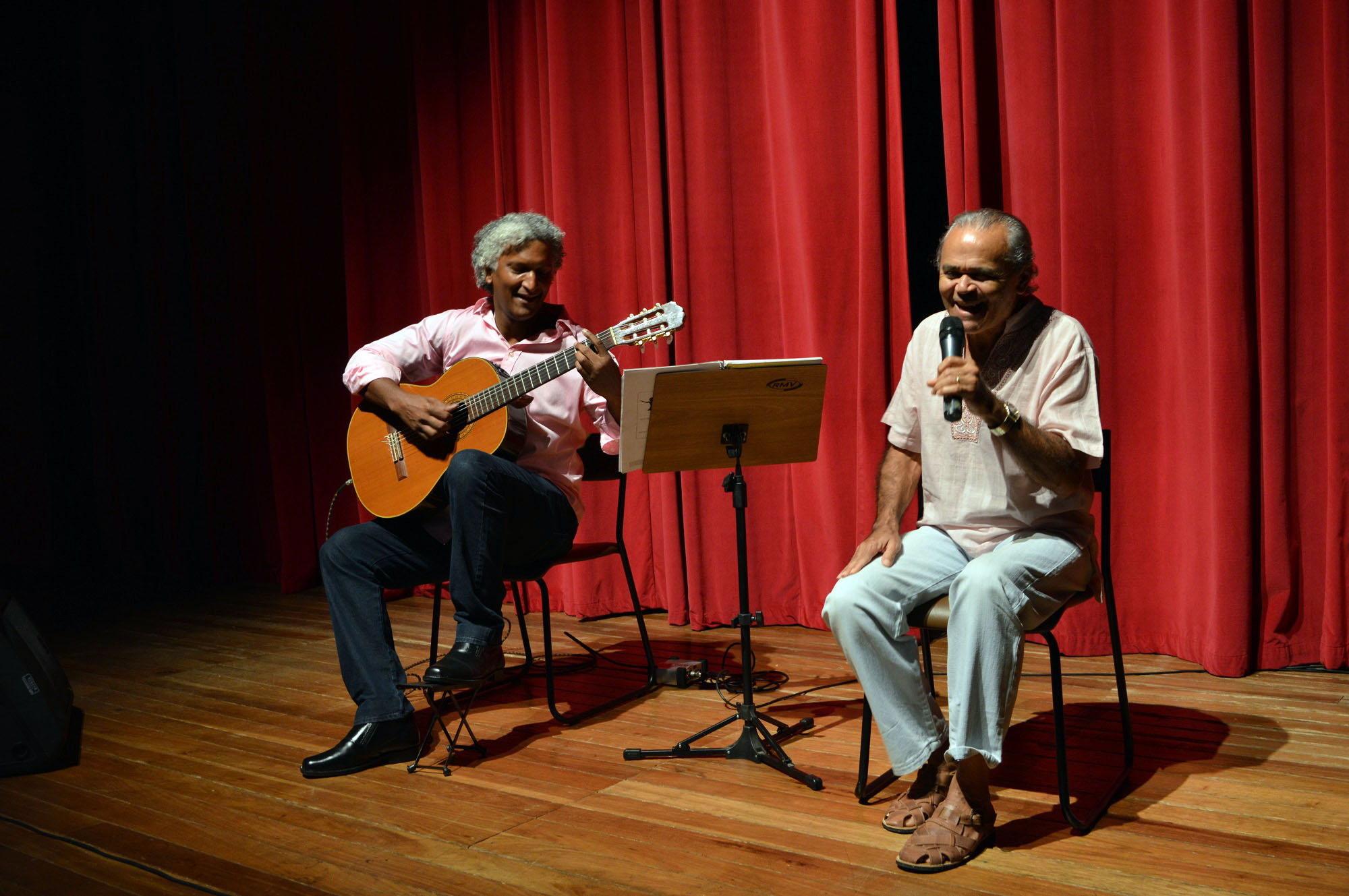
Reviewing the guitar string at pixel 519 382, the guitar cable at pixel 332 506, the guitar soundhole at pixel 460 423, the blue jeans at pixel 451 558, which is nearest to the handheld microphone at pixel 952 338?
the guitar string at pixel 519 382

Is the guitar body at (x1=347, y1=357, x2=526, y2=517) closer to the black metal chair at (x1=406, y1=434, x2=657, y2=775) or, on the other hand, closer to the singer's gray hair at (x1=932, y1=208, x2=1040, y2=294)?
the black metal chair at (x1=406, y1=434, x2=657, y2=775)

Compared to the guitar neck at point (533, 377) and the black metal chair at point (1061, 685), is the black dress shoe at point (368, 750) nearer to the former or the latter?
the guitar neck at point (533, 377)

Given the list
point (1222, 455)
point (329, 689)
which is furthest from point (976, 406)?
point (329, 689)

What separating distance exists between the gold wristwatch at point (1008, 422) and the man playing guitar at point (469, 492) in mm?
980

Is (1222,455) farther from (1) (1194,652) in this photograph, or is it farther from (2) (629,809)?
(2) (629,809)

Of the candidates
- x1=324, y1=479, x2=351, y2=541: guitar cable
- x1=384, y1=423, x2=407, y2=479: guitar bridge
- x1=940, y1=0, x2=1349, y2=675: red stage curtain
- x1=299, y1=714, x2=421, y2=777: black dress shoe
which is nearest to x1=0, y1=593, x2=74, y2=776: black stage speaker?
x1=299, y1=714, x2=421, y2=777: black dress shoe

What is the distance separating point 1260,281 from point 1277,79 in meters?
0.50

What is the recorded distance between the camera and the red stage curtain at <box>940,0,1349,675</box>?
269cm

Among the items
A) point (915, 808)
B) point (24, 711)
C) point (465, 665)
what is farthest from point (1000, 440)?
point (24, 711)

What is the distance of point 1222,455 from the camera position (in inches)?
109

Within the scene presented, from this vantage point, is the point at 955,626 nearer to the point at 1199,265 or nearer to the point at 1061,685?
the point at 1061,685

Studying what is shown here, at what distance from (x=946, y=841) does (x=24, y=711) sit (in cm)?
208

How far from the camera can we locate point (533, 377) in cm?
250

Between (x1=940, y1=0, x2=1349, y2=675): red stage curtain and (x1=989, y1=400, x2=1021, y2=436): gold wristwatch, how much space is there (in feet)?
4.27
